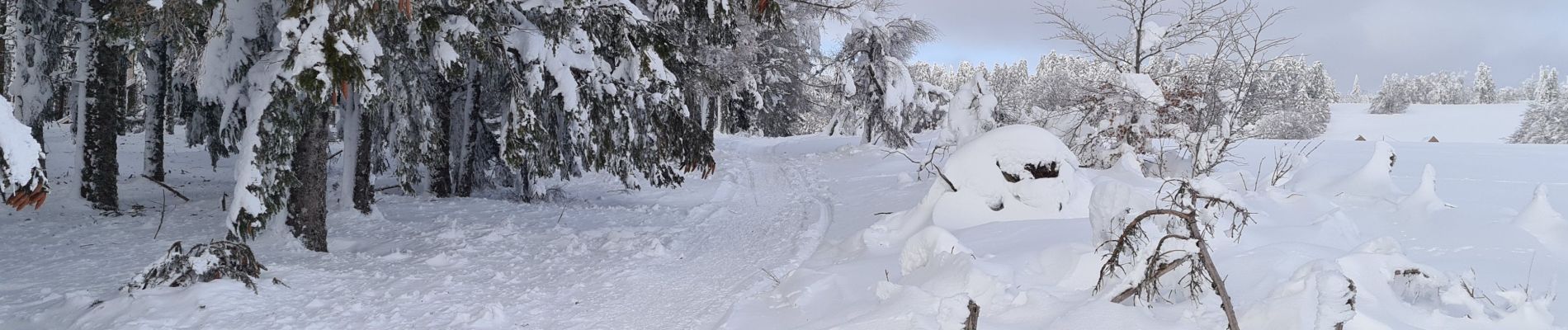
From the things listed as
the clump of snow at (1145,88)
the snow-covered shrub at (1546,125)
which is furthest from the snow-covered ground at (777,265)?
the snow-covered shrub at (1546,125)

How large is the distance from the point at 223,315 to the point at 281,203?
4.49 ft

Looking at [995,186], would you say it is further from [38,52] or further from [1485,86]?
[1485,86]

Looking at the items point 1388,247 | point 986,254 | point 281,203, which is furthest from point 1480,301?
point 281,203

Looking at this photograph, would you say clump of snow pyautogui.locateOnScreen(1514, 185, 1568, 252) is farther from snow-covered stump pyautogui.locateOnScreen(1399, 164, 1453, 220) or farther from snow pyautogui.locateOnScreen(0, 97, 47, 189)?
snow pyautogui.locateOnScreen(0, 97, 47, 189)

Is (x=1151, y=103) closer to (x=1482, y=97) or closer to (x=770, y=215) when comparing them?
(x=770, y=215)

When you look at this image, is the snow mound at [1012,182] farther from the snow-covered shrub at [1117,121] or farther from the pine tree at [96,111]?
the pine tree at [96,111]

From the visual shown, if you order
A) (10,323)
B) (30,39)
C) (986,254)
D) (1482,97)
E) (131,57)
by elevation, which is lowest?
(10,323)

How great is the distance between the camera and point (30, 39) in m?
10.5

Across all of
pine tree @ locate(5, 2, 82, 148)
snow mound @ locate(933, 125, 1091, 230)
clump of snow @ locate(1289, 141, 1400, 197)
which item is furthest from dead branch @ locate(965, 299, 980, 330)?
pine tree @ locate(5, 2, 82, 148)

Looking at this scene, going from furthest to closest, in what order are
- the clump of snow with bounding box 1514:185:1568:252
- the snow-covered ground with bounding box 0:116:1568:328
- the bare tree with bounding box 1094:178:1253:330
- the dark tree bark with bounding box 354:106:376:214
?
the dark tree bark with bounding box 354:106:376:214, the clump of snow with bounding box 1514:185:1568:252, the snow-covered ground with bounding box 0:116:1568:328, the bare tree with bounding box 1094:178:1253:330

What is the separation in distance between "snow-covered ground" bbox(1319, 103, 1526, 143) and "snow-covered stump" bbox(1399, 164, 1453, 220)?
5312cm

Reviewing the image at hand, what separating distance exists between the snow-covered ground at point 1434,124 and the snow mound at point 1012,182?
175 ft

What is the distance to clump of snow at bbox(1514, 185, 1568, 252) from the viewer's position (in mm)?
4965

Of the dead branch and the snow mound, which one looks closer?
the dead branch
